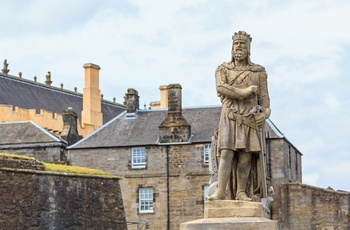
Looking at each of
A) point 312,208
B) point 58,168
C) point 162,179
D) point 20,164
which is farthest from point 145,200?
point 20,164

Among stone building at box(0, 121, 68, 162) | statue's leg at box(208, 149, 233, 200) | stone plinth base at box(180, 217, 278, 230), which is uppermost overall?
stone building at box(0, 121, 68, 162)

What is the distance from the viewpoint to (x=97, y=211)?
40.3 m

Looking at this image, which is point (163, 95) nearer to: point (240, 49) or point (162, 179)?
point (162, 179)

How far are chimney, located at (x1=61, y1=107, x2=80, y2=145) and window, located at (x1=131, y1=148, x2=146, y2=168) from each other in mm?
3802

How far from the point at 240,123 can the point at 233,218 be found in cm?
115

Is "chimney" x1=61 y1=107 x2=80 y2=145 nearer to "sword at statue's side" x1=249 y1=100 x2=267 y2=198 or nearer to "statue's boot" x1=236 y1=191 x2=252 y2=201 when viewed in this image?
"sword at statue's side" x1=249 y1=100 x2=267 y2=198

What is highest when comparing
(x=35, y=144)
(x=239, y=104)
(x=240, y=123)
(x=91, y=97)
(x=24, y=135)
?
(x=91, y=97)

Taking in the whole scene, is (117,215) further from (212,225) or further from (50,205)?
(212,225)

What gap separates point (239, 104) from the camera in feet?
39.5

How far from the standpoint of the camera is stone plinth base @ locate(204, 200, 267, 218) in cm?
1155

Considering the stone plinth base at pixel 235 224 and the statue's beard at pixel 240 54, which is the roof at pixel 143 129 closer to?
the statue's beard at pixel 240 54

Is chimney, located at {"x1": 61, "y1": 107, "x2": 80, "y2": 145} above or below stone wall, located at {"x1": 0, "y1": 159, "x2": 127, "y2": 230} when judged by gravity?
above

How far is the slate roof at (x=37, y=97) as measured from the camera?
63.3 metres

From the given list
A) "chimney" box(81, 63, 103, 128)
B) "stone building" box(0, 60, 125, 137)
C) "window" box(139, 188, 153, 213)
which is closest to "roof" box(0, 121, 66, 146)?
"window" box(139, 188, 153, 213)
